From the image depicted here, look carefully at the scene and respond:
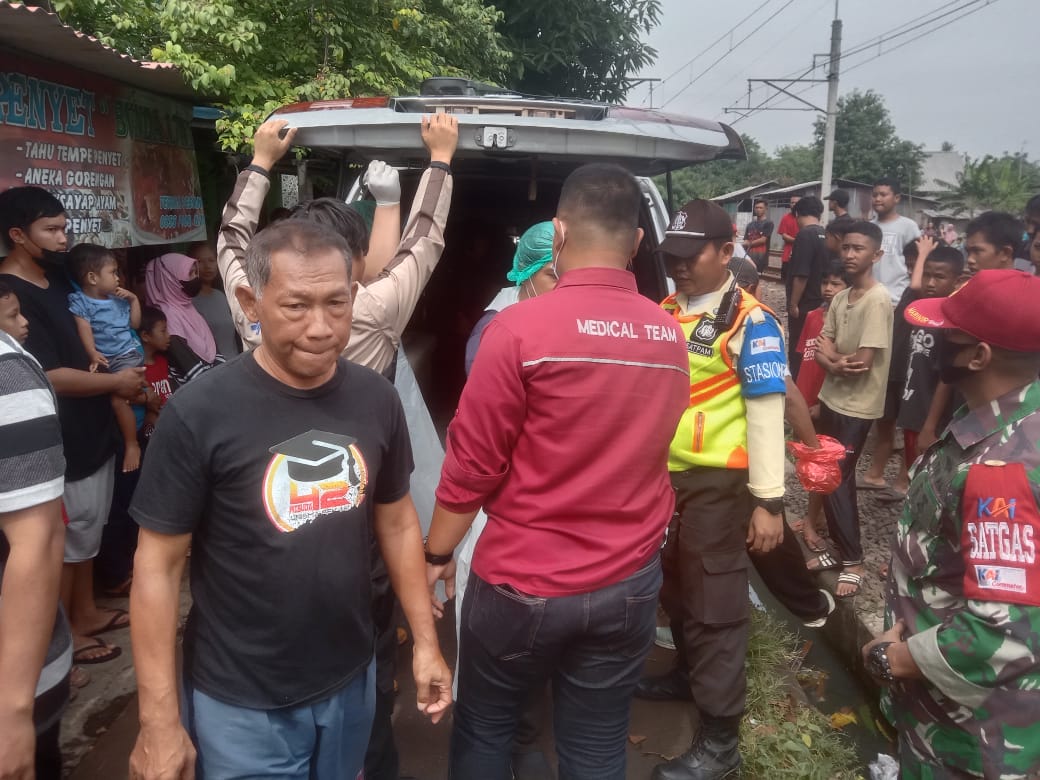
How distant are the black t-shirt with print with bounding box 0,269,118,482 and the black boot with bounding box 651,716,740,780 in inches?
104

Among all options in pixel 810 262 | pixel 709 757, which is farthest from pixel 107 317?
pixel 810 262

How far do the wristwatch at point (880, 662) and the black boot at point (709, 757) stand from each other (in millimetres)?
768

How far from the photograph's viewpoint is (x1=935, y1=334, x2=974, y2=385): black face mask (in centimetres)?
175

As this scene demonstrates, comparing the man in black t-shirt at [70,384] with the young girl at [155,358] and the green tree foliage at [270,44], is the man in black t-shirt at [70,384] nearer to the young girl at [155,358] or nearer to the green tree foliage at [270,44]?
the young girl at [155,358]

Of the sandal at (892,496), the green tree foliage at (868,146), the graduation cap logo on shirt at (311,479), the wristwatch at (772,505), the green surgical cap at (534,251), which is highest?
the green tree foliage at (868,146)

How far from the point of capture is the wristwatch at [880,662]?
183 cm

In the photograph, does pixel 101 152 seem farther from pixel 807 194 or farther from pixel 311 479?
pixel 807 194

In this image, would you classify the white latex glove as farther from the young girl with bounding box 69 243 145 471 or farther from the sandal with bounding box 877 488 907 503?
the sandal with bounding box 877 488 907 503

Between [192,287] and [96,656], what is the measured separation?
2.11 meters

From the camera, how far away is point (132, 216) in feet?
15.0

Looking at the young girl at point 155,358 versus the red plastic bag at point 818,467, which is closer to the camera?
the red plastic bag at point 818,467

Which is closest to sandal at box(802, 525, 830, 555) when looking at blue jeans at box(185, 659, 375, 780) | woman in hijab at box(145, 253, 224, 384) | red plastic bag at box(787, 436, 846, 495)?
red plastic bag at box(787, 436, 846, 495)

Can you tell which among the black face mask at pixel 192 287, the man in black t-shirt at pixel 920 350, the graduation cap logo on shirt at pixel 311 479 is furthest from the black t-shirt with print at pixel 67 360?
the man in black t-shirt at pixel 920 350

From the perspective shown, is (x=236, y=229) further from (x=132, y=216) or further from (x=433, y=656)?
(x=132, y=216)
